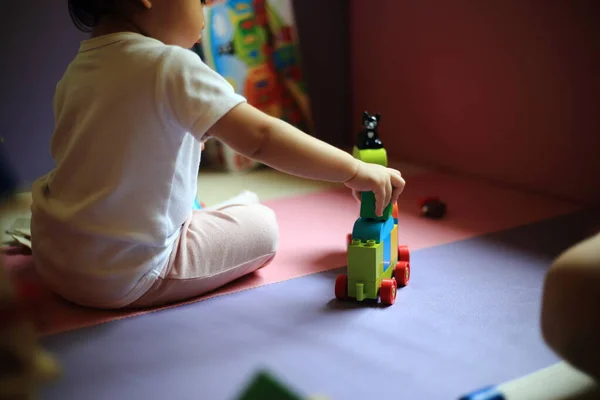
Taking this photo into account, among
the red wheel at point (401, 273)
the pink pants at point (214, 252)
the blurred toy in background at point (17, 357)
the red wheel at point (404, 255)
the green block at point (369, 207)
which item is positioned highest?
the blurred toy in background at point (17, 357)

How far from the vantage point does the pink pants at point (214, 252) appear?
3.27 feet

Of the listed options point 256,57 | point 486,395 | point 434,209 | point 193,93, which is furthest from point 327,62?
point 486,395

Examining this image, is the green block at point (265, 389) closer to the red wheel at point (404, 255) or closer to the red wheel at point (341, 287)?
the red wheel at point (341, 287)

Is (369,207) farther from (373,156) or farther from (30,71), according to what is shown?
(30,71)

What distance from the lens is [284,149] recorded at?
877 millimetres

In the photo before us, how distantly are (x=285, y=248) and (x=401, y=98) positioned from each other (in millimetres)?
911

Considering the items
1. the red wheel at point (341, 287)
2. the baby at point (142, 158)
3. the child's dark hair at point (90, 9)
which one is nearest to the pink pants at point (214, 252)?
the baby at point (142, 158)

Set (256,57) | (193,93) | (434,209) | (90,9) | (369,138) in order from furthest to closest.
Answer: (256,57)
(434,209)
(369,138)
(90,9)
(193,93)

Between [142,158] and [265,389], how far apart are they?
20.0 inches

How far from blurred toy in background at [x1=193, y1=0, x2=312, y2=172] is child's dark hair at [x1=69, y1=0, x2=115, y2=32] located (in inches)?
35.6

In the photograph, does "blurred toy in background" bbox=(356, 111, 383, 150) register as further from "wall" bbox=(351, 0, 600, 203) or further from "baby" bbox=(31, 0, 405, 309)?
"wall" bbox=(351, 0, 600, 203)

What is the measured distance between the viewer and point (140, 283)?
962 mm

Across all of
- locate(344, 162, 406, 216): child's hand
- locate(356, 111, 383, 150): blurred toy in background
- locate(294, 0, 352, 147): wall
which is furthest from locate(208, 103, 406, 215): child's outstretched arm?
locate(294, 0, 352, 147): wall

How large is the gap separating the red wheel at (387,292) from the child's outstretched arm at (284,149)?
0.47 feet
